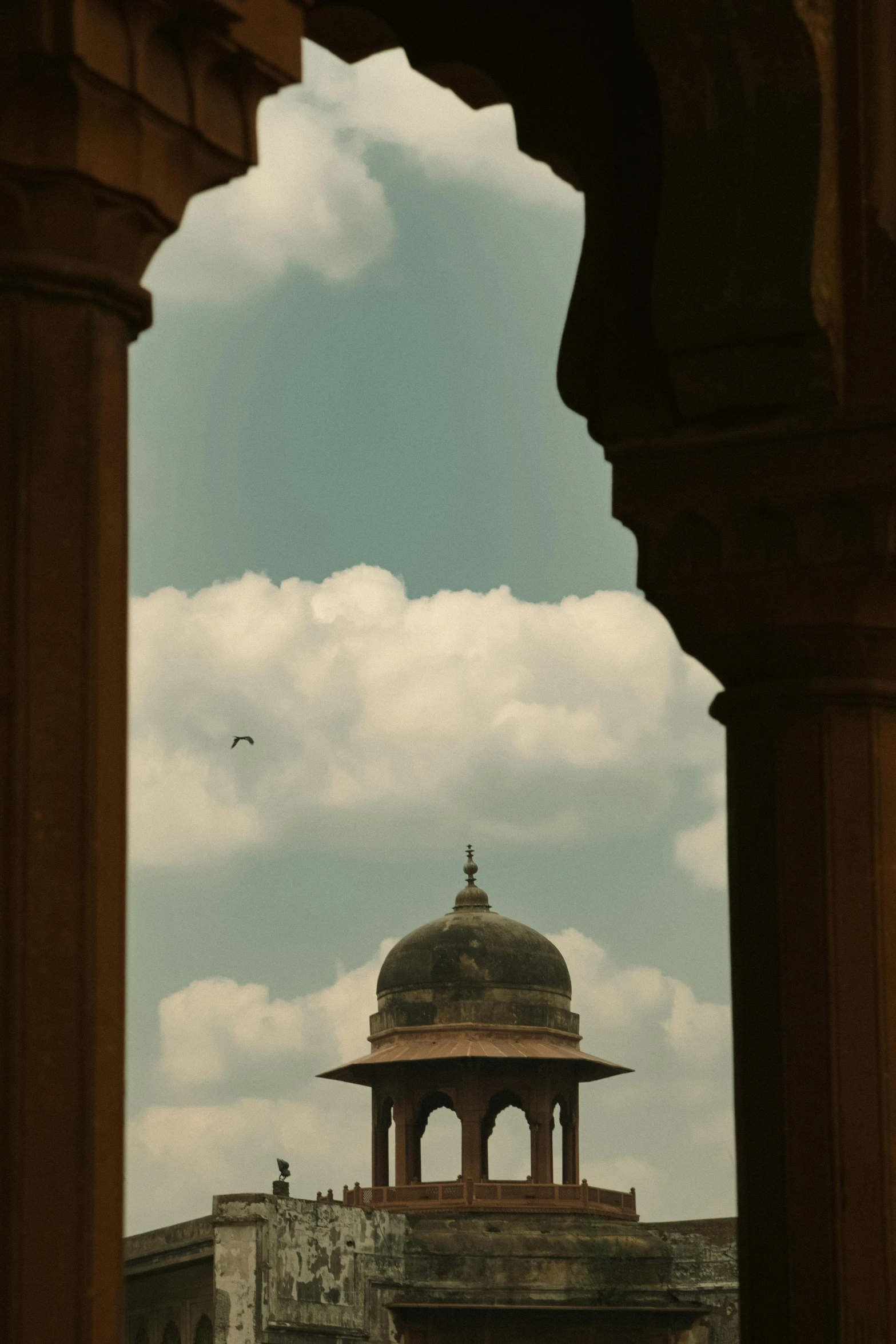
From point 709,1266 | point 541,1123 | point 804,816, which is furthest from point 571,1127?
point 804,816

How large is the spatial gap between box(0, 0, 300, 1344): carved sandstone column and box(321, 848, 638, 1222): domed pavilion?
2519 centimetres

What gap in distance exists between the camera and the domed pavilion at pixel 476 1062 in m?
27.8

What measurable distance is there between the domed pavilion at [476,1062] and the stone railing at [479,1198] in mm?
16

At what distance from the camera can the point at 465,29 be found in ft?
16.6

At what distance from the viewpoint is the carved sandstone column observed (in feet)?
8.23

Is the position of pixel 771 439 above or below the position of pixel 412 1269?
above

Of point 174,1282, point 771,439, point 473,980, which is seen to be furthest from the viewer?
point 473,980

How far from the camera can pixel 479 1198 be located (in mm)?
27328

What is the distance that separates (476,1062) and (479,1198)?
1869 mm

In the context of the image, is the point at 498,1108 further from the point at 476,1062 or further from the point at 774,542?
the point at 774,542

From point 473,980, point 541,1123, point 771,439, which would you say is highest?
point 473,980

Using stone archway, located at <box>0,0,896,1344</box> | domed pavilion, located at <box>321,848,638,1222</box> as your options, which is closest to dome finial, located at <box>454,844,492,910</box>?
domed pavilion, located at <box>321,848,638,1222</box>

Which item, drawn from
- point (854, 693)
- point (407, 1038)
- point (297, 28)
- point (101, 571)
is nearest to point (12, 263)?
point (101, 571)

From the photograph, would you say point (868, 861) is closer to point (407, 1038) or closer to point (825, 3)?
point (825, 3)
